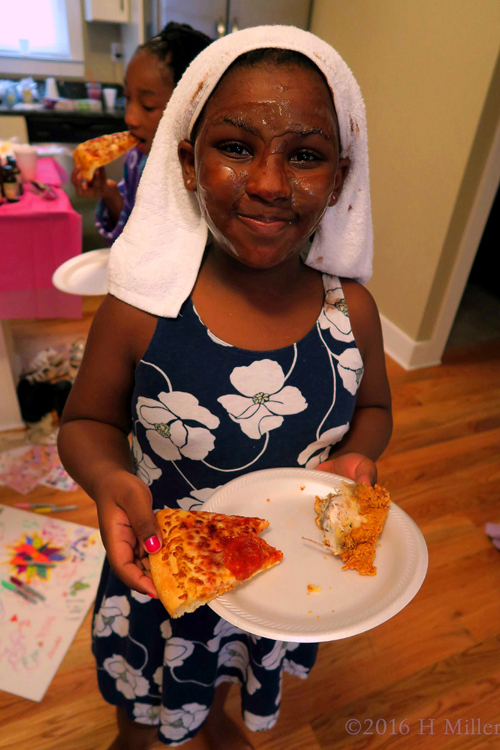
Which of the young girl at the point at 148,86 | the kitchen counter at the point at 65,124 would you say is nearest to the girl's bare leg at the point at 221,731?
the young girl at the point at 148,86

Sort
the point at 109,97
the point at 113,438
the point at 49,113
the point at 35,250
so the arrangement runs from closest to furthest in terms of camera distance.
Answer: the point at 113,438 < the point at 35,250 < the point at 49,113 < the point at 109,97

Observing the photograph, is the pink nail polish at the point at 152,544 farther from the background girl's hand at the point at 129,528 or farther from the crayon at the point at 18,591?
the crayon at the point at 18,591

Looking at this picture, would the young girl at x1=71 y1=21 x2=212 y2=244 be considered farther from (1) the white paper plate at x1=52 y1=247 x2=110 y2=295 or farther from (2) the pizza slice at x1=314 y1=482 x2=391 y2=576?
(2) the pizza slice at x1=314 y1=482 x2=391 y2=576

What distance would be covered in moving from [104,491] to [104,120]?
3.93 meters

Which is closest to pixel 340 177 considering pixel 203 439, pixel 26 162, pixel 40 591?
pixel 203 439

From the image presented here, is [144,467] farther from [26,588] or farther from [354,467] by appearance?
[26,588]

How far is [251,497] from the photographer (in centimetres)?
88

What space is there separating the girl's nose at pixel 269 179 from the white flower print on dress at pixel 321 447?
17.7 inches

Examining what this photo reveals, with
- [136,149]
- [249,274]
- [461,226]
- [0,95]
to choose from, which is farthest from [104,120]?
[249,274]

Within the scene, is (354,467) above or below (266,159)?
below

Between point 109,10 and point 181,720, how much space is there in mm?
4516

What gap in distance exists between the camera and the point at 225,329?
2.81ft

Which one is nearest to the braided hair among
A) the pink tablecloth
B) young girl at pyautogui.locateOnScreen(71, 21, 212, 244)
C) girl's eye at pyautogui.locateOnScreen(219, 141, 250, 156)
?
young girl at pyautogui.locateOnScreen(71, 21, 212, 244)

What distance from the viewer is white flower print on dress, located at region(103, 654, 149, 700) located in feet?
3.66
